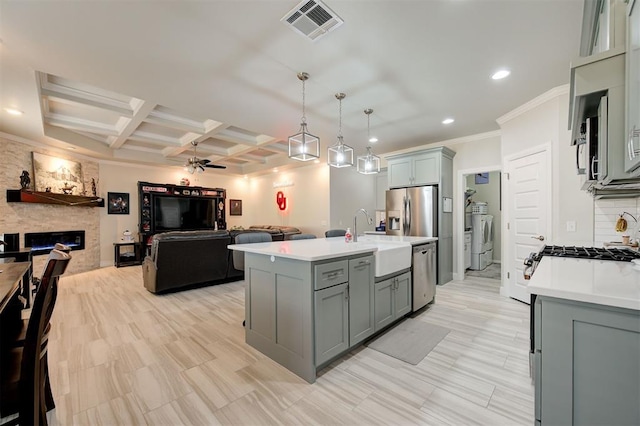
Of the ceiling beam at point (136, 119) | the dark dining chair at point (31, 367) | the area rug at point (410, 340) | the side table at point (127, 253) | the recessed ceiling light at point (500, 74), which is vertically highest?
the ceiling beam at point (136, 119)

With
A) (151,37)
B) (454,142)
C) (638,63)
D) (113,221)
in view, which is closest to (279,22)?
(151,37)

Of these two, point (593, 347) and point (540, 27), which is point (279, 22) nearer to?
point (540, 27)

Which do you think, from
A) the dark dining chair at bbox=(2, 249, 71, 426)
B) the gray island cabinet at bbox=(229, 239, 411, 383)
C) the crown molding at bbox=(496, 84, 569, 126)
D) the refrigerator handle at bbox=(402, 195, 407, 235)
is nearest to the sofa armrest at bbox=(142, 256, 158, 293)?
the gray island cabinet at bbox=(229, 239, 411, 383)

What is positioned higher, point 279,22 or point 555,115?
point 279,22

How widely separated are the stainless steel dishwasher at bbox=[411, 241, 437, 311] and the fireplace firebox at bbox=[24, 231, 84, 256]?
21.5 ft

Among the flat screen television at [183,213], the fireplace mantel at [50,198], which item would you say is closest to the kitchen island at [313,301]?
the fireplace mantel at [50,198]

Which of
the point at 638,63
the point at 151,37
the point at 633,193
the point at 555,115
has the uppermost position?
the point at 151,37

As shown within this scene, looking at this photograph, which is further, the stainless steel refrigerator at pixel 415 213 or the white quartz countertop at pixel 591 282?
the stainless steel refrigerator at pixel 415 213

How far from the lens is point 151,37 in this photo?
2.26 meters

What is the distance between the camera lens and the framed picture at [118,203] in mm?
6922

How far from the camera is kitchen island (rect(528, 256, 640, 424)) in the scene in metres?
0.92

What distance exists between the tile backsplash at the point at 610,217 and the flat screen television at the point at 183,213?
8816mm

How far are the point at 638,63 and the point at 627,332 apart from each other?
1.08 m

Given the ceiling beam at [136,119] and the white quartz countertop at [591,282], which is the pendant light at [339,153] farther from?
the ceiling beam at [136,119]
